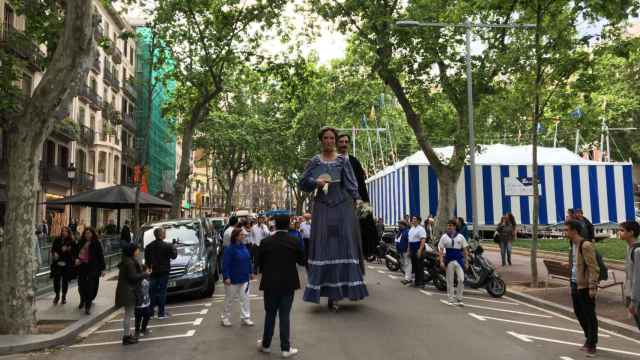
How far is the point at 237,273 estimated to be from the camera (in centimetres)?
912

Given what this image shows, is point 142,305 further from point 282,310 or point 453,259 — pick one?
point 453,259

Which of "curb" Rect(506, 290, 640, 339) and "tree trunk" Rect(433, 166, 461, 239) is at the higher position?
"tree trunk" Rect(433, 166, 461, 239)

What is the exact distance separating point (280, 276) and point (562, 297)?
8.08 meters

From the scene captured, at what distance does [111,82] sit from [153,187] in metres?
18.1

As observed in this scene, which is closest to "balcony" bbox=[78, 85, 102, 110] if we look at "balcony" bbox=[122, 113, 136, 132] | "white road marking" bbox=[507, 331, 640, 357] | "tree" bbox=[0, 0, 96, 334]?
"balcony" bbox=[122, 113, 136, 132]

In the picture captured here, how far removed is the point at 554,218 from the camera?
27.3 meters

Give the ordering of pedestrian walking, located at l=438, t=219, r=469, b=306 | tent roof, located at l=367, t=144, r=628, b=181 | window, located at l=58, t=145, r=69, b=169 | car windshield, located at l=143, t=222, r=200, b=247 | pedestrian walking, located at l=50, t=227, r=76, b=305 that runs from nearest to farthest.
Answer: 1. pedestrian walking, located at l=438, t=219, r=469, b=306
2. pedestrian walking, located at l=50, t=227, r=76, b=305
3. car windshield, located at l=143, t=222, r=200, b=247
4. tent roof, located at l=367, t=144, r=628, b=181
5. window, located at l=58, t=145, r=69, b=169

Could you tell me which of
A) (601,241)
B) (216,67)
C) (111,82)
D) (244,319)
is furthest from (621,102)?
(244,319)

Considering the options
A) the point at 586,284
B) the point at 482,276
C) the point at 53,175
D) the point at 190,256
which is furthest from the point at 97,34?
the point at 586,284

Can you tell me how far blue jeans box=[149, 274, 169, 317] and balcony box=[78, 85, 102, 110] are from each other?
2750cm

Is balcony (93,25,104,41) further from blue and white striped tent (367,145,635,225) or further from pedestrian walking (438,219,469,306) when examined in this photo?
blue and white striped tent (367,145,635,225)

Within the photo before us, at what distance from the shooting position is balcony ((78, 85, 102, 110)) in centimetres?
3484

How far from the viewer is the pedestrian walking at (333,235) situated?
8688mm

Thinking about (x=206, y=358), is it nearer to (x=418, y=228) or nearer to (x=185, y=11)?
(x=418, y=228)
